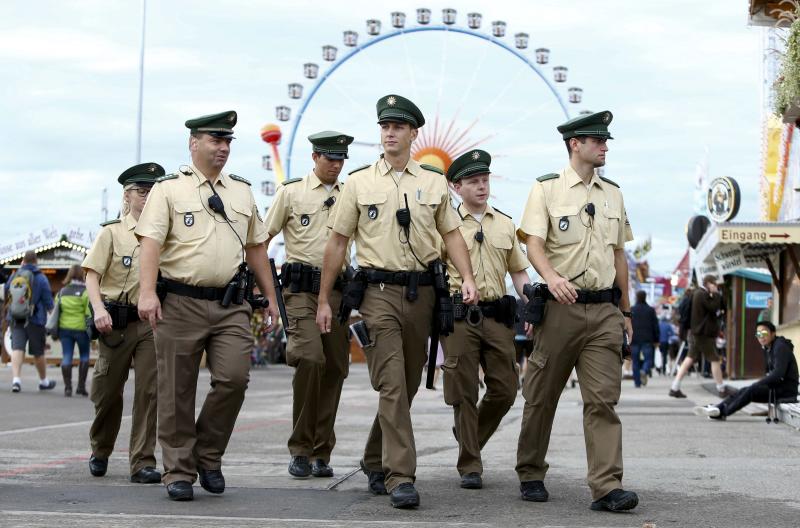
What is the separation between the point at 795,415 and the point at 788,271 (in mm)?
9341

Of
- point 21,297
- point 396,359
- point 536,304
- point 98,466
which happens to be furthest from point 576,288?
point 21,297

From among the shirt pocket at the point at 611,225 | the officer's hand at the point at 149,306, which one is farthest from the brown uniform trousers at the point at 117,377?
the shirt pocket at the point at 611,225

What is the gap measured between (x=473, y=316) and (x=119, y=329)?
2193 millimetres

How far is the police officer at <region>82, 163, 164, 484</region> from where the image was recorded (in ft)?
27.1

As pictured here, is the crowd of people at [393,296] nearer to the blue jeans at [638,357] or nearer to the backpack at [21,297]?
the backpack at [21,297]

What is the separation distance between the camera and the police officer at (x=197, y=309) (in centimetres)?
718

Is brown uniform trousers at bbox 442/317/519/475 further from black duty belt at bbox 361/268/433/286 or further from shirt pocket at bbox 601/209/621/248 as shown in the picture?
shirt pocket at bbox 601/209/621/248

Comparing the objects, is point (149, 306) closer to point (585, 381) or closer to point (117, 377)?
point (117, 377)

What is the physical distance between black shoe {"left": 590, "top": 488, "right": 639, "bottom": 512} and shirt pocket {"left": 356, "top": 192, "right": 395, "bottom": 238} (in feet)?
6.02

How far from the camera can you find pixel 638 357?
24281 millimetres

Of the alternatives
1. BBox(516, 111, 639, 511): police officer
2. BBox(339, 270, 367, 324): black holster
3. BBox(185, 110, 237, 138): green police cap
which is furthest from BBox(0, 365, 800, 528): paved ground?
BBox(185, 110, 237, 138): green police cap

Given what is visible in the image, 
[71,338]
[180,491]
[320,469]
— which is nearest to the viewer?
[180,491]

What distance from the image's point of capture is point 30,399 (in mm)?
16812

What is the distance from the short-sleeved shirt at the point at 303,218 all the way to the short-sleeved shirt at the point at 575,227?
1.64 m
